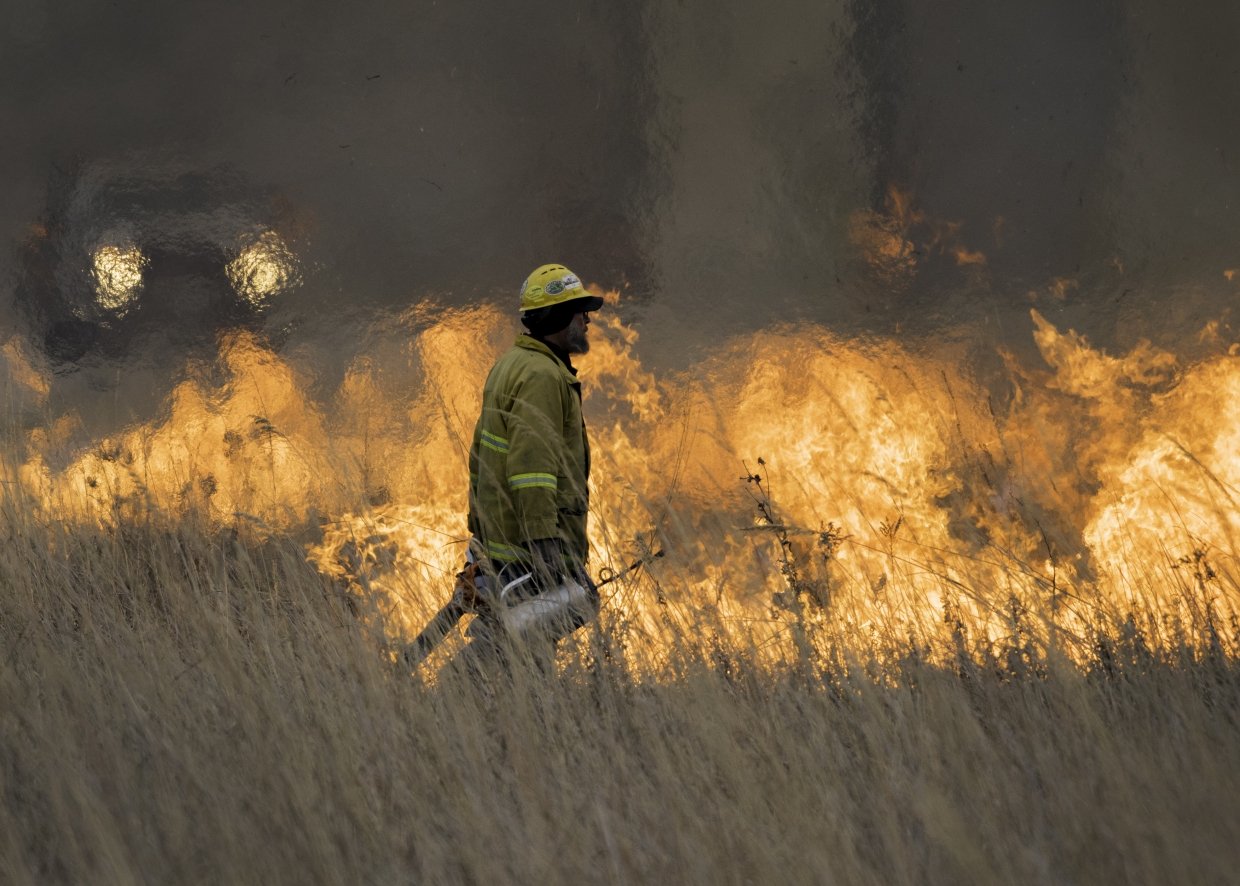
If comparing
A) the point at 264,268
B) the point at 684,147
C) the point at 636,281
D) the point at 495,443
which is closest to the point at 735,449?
the point at 636,281

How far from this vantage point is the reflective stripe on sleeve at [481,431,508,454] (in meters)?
3.64

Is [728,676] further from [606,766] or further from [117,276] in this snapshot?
[117,276]

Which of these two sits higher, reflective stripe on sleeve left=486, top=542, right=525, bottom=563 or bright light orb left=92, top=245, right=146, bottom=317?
bright light orb left=92, top=245, right=146, bottom=317

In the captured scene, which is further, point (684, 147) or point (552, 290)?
point (684, 147)

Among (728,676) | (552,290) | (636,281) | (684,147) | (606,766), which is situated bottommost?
(606,766)

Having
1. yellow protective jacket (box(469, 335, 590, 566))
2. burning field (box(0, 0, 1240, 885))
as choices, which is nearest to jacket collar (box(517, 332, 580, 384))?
yellow protective jacket (box(469, 335, 590, 566))

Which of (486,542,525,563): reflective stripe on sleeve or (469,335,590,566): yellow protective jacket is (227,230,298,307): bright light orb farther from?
(486,542,525,563): reflective stripe on sleeve

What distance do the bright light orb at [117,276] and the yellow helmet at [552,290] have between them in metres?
2.75

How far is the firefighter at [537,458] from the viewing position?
138 inches

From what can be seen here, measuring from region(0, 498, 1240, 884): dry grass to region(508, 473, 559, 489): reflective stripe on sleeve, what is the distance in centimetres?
45

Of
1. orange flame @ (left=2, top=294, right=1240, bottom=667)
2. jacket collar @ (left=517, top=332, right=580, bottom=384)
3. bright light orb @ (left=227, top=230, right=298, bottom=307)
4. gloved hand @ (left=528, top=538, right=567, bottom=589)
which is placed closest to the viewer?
gloved hand @ (left=528, top=538, right=567, bottom=589)

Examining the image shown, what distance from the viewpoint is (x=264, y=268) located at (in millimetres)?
5766

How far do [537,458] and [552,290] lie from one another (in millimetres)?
552

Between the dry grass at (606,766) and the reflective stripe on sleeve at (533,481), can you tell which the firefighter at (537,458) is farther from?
the dry grass at (606,766)
